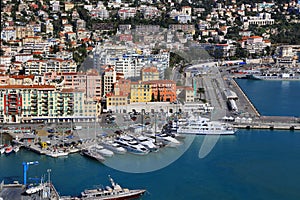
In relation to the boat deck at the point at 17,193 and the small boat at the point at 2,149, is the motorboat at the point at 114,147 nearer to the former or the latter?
the small boat at the point at 2,149

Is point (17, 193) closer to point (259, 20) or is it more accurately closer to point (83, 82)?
point (83, 82)

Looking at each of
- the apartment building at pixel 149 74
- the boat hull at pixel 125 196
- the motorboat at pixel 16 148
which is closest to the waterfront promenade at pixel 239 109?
the apartment building at pixel 149 74

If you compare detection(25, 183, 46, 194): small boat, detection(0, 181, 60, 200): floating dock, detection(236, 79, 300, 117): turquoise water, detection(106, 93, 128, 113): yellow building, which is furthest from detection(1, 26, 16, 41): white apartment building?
detection(25, 183, 46, 194): small boat

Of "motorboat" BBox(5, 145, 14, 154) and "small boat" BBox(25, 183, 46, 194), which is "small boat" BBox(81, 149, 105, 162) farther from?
"small boat" BBox(25, 183, 46, 194)

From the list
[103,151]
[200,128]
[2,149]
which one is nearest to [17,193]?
[103,151]

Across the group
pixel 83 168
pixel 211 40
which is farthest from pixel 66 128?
pixel 211 40

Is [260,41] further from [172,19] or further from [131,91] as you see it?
[131,91]

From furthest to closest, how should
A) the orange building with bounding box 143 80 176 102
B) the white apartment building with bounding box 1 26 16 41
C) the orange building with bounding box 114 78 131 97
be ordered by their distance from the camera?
the white apartment building with bounding box 1 26 16 41 → the orange building with bounding box 143 80 176 102 → the orange building with bounding box 114 78 131 97
